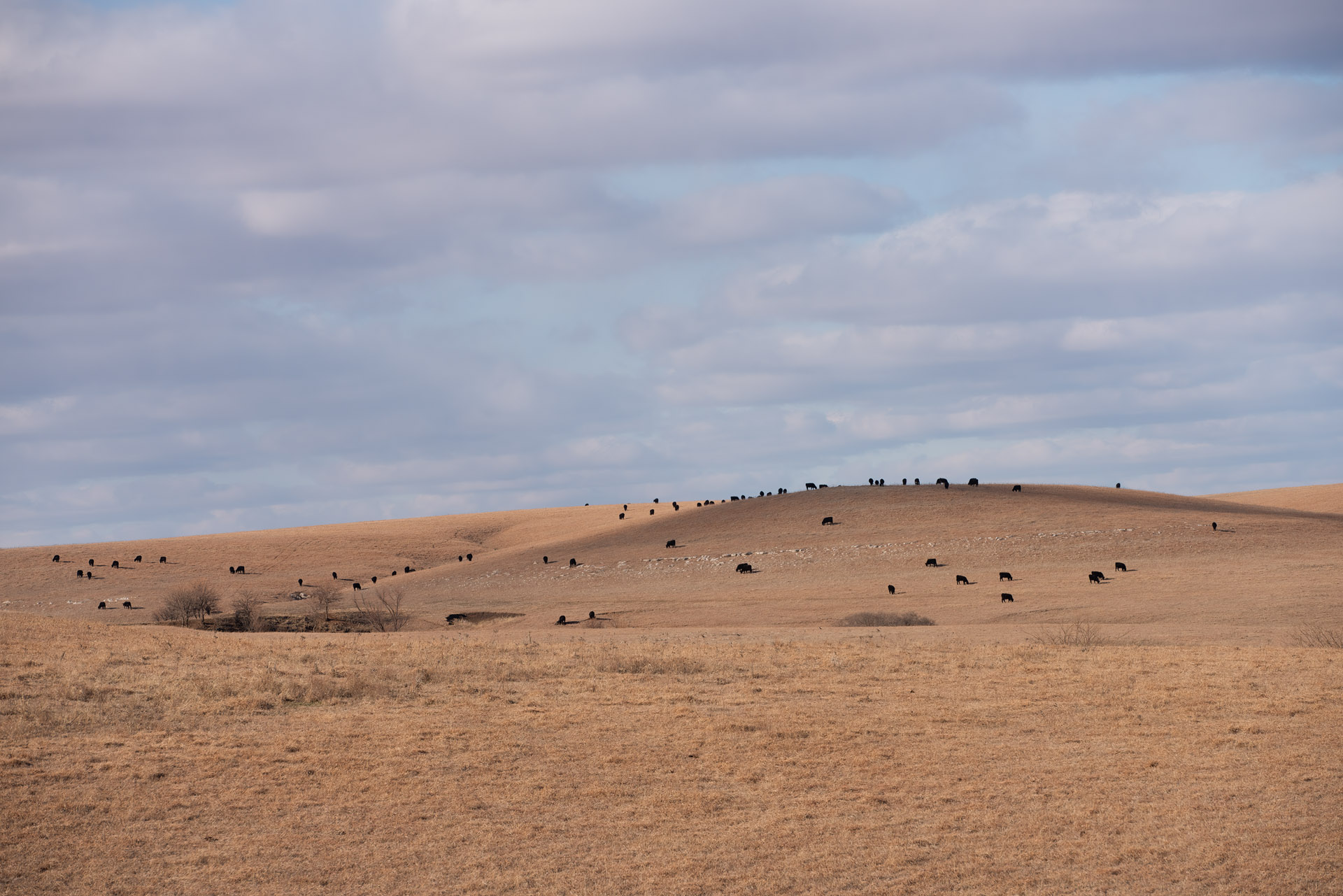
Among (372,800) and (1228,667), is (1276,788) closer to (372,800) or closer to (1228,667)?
(1228,667)

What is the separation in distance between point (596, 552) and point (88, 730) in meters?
54.0

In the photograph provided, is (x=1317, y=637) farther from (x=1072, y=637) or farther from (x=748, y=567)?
(x=748, y=567)

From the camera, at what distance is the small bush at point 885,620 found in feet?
130

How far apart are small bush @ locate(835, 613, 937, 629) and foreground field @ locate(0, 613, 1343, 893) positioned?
42.9 feet

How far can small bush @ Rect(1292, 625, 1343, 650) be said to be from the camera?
29.4 meters

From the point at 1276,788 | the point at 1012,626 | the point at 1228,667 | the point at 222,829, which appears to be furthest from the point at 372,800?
the point at 1012,626

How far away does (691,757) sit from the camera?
17406 millimetres

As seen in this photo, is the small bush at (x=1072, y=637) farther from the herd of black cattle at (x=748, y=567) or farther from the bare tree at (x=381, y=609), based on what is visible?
the bare tree at (x=381, y=609)

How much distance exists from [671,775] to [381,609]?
136 ft

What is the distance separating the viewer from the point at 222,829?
13633 millimetres

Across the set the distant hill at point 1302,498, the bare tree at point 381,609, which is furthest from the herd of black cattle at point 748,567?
the distant hill at point 1302,498

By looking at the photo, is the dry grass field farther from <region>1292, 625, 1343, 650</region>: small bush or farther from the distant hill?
the distant hill


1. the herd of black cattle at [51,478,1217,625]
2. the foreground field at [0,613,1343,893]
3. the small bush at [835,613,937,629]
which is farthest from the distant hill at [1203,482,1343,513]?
the foreground field at [0,613,1343,893]

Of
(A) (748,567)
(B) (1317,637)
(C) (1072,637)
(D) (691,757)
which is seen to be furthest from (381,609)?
(D) (691,757)
